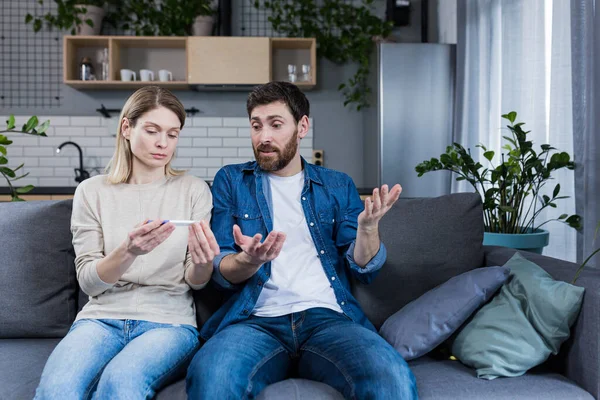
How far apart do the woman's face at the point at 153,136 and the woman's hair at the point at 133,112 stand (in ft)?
0.05

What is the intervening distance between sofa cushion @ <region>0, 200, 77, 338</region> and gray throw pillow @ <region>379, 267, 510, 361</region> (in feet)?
3.29

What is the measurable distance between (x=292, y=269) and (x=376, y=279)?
12.3 inches

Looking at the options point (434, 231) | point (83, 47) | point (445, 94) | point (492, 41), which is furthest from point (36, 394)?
point (83, 47)

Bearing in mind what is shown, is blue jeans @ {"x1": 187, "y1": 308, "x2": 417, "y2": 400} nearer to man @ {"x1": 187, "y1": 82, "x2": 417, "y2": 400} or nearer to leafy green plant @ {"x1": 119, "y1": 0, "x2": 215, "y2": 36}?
man @ {"x1": 187, "y1": 82, "x2": 417, "y2": 400}

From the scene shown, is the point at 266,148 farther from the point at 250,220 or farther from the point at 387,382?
the point at 387,382

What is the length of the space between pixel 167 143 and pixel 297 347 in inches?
27.3

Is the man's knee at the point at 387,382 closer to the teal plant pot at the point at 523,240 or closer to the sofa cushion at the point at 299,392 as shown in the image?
the sofa cushion at the point at 299,392

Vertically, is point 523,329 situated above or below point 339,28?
below

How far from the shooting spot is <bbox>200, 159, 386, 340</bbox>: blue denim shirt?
171 centimetres

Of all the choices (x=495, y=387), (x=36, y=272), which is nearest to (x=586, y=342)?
(x=495, y=387)

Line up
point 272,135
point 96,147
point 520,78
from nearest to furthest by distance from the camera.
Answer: point 272,135
point 520,78
point 96,147

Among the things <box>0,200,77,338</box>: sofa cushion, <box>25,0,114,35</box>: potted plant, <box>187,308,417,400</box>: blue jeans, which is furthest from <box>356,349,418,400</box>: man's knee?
<box>25,0,114,35</box>: potted plant

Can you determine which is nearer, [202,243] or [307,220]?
[202,243]

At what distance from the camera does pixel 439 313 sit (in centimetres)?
163
